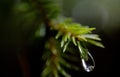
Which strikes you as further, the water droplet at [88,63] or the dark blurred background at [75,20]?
the dark blurred background at [75,20]

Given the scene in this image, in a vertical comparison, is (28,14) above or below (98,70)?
above

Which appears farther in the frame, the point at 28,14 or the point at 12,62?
the point at 12,62

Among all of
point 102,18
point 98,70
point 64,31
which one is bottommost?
point 98,70

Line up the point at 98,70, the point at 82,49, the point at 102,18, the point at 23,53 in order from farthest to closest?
1. the point at 102,18
2. the point at 98,70
3. the point at 23,53
4. the point at 82,49

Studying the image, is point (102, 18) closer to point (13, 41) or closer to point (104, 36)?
point (104, 36)

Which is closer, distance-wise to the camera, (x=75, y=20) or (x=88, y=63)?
(x=88, y=63)

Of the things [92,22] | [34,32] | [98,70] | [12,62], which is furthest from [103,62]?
[34,32]

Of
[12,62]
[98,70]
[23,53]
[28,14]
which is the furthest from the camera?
[98,70]

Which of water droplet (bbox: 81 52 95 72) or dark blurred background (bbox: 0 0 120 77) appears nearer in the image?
water droplet (bbox: 81 52 95 72)
